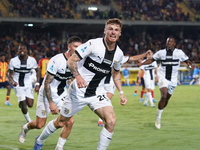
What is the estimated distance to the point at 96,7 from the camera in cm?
4384

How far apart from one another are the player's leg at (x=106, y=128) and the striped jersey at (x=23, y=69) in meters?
5.25

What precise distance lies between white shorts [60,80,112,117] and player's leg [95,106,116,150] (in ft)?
0.39

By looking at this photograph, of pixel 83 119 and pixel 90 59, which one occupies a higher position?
pixel 90 59

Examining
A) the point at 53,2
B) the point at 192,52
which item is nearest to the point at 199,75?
the point at 192,52

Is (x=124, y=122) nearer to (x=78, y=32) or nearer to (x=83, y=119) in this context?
(x=83, y=119)

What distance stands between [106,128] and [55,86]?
192 centimetres

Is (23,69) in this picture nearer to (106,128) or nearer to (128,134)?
(128,134)

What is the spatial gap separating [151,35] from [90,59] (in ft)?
143

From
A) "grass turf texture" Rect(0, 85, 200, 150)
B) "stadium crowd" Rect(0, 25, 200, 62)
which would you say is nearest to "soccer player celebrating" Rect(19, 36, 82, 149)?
"grass turf texture" Rect(0, 85, 200, 150)

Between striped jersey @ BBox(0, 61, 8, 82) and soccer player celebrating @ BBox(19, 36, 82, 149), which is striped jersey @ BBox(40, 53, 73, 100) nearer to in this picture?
soccer player celebrating @ BBox(19, 36, 82, 149)

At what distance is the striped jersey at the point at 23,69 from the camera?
33.0 ft

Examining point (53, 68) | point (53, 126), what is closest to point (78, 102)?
point (53, 126)

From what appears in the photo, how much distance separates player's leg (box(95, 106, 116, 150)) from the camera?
502cm

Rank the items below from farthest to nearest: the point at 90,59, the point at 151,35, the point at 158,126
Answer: the point at 151,35 → the point at 158,126 → the point at 90,59
